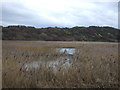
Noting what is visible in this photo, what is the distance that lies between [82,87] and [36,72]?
1.47m

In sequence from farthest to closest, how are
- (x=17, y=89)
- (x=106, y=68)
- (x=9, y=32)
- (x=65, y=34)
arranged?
(x=65, y=34), (x=9, y=32), (x=106, y=68), (x=17, y=89)

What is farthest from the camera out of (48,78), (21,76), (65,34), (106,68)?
(65,34)

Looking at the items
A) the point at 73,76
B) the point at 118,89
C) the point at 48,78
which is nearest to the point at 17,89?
the point at 48,78

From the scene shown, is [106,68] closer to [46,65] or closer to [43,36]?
[46,65]

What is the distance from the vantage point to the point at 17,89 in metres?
4.57

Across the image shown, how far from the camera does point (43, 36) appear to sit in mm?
53281

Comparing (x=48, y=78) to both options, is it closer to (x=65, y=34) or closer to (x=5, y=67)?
(x=5, y=67)

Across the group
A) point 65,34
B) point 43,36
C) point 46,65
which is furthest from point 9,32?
point 46,65

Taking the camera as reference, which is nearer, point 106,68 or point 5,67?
point 5,67

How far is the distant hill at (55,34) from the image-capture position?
50.7 meters

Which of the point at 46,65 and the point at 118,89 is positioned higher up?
the point at 46,65

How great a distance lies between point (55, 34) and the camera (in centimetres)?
5828

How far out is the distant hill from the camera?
50.7 meters

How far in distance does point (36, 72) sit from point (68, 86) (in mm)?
1197
